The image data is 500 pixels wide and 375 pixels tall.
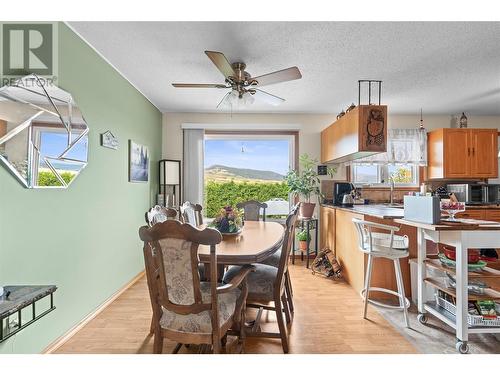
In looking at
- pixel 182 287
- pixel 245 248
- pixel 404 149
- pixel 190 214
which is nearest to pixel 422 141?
pixel 404 149

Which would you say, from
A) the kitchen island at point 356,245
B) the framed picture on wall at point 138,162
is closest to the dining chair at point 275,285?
the kitchen island at point 356,245

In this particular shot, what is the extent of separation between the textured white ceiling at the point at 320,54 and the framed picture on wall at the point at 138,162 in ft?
2.44

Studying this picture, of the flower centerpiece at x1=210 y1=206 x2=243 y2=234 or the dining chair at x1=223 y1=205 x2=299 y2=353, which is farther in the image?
the flower centerpiece at x1=210 y1=206 x2=243 y2=234

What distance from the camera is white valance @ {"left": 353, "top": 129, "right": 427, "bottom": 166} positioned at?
4.46 metres

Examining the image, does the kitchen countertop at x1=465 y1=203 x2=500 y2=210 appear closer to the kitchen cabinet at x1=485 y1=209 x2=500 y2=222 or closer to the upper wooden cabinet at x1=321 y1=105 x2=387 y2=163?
the kitchen cabinet at x1=485 y1=209 x2=500 y2=222

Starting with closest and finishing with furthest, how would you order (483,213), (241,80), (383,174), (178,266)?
1. (178,266)
2. (241,80)
3. (483,213)
4. (383,174)

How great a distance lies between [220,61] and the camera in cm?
209

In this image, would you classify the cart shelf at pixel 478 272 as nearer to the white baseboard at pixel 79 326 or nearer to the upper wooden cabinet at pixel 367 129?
the upper wooden cabinet at pixel 367 129

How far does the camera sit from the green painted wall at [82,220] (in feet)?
5.59

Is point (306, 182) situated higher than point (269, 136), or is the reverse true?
point (269, 136)

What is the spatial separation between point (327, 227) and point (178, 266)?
128 inches

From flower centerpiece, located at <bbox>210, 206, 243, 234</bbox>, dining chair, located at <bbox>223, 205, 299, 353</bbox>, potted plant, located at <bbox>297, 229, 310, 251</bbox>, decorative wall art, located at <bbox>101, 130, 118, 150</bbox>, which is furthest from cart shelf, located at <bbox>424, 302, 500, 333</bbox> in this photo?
decorative wall art, located at <bbox>101, 130, 118, 150</bbox>

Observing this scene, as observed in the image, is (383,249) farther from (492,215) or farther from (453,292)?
(492,215)

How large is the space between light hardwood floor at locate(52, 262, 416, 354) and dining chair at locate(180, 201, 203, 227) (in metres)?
0.92
